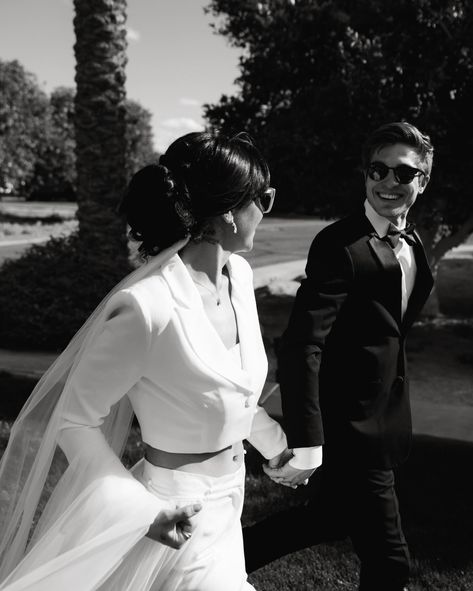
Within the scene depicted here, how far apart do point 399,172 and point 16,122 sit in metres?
32.2

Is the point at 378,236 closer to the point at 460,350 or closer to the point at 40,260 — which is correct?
the point at 460,350

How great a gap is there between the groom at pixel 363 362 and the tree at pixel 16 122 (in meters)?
30.7

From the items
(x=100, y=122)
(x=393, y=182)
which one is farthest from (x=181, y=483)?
(x=100, y=122)

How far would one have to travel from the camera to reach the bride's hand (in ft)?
6.00

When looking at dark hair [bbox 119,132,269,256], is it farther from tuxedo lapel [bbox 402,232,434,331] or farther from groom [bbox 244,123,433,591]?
tuxedo lapel [bbox 402,232,434,331]

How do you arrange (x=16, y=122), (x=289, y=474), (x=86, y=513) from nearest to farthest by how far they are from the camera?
(x=86, y=513), (x=289, y=474), (x=16, y=122)

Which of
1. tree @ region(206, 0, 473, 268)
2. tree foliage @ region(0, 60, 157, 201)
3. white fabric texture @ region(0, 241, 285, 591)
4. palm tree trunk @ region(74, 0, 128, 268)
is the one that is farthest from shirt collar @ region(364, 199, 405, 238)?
tree foliage @ region(0, 60, 157, 201)

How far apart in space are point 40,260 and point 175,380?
7321mm

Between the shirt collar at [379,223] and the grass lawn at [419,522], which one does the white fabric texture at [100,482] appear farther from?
the grass lawn at [419,522]

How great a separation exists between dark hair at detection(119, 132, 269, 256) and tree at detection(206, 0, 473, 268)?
17.4 ft

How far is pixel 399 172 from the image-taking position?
2818mm

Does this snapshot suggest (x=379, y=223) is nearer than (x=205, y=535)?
No

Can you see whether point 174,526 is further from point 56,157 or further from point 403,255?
point 56,157

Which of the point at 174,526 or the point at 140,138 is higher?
the point at 140,138
